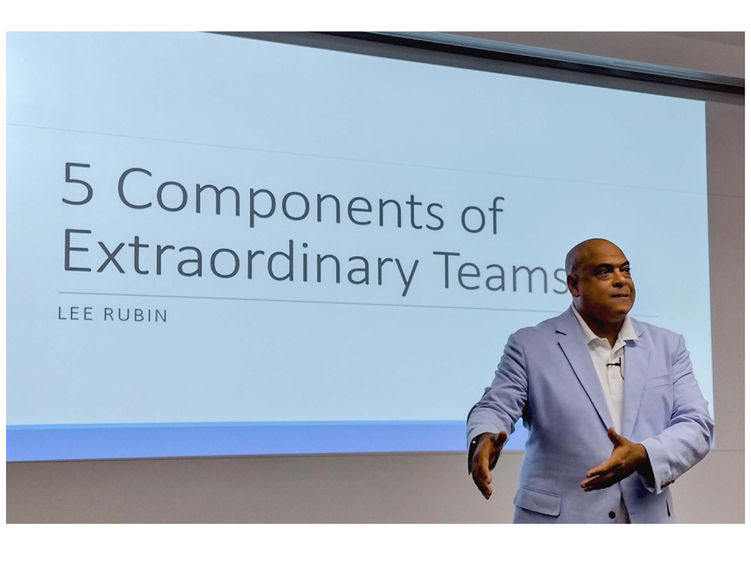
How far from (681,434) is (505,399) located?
510 mm

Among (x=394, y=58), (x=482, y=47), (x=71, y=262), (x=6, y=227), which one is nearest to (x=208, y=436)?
(x=71, y=262)

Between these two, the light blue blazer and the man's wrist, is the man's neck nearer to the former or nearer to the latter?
the light blue blazer

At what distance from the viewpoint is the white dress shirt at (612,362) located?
115 inches

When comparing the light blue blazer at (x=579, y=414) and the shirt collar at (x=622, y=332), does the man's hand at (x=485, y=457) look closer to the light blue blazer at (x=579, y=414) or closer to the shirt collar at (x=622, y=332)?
the light blue blazer at (x=579, y=414)

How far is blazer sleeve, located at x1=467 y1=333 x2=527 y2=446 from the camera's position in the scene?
9.09 ft

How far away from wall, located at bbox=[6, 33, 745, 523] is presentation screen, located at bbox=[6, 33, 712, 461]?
0.09 meters

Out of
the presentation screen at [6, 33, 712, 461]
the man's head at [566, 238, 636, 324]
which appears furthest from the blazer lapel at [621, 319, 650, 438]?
the presentation screen at [6, 33, 712, 461]

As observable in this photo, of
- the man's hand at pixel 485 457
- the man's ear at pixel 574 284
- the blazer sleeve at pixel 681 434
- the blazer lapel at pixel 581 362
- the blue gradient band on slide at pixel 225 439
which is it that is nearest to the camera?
the man's hand at pixel 485 457

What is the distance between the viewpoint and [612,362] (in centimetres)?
296

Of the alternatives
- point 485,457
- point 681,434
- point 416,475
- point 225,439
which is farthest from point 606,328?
point 225,439

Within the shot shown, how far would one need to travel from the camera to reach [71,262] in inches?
133

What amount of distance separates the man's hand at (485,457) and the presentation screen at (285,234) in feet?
3.68

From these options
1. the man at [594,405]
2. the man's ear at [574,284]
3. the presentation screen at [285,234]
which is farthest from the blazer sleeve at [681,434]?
the presentation screen at [285,234]

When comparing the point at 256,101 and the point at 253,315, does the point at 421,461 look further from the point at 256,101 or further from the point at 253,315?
the point at 256,101
